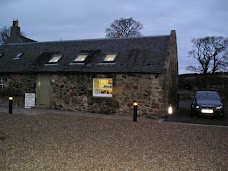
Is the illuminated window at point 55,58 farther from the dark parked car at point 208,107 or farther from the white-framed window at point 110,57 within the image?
the dark parked car at point 208,107

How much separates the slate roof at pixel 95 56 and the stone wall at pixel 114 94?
19.0 inches

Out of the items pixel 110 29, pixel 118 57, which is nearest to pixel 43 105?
pixel 118 57

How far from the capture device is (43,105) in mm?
16672

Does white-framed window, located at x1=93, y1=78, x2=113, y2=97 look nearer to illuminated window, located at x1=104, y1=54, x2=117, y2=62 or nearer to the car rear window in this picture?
illuminated window, located at x1=104, y1=54, x2=117, y2=62

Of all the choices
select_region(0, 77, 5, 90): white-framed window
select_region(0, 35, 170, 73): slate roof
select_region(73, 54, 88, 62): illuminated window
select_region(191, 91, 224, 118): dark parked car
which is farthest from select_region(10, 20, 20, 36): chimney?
select_region(191, 91, 224, 118): dark parked car

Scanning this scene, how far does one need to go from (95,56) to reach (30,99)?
204 inches

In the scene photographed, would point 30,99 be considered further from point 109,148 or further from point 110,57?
point 109,148

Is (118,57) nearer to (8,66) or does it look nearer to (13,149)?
(8,66)

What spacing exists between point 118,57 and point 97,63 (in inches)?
54.4

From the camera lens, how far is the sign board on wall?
16.3 meters

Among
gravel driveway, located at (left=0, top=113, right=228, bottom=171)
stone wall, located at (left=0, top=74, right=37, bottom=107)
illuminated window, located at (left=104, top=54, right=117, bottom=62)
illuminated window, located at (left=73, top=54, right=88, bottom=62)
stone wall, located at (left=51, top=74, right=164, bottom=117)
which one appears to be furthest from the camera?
stone wall, located at (left=0, top=74, right=37, bottom=107)

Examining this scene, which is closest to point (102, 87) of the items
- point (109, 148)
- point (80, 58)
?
point (80, 58)

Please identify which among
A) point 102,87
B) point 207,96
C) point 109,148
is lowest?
point 109,148

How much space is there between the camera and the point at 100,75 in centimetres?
1496
